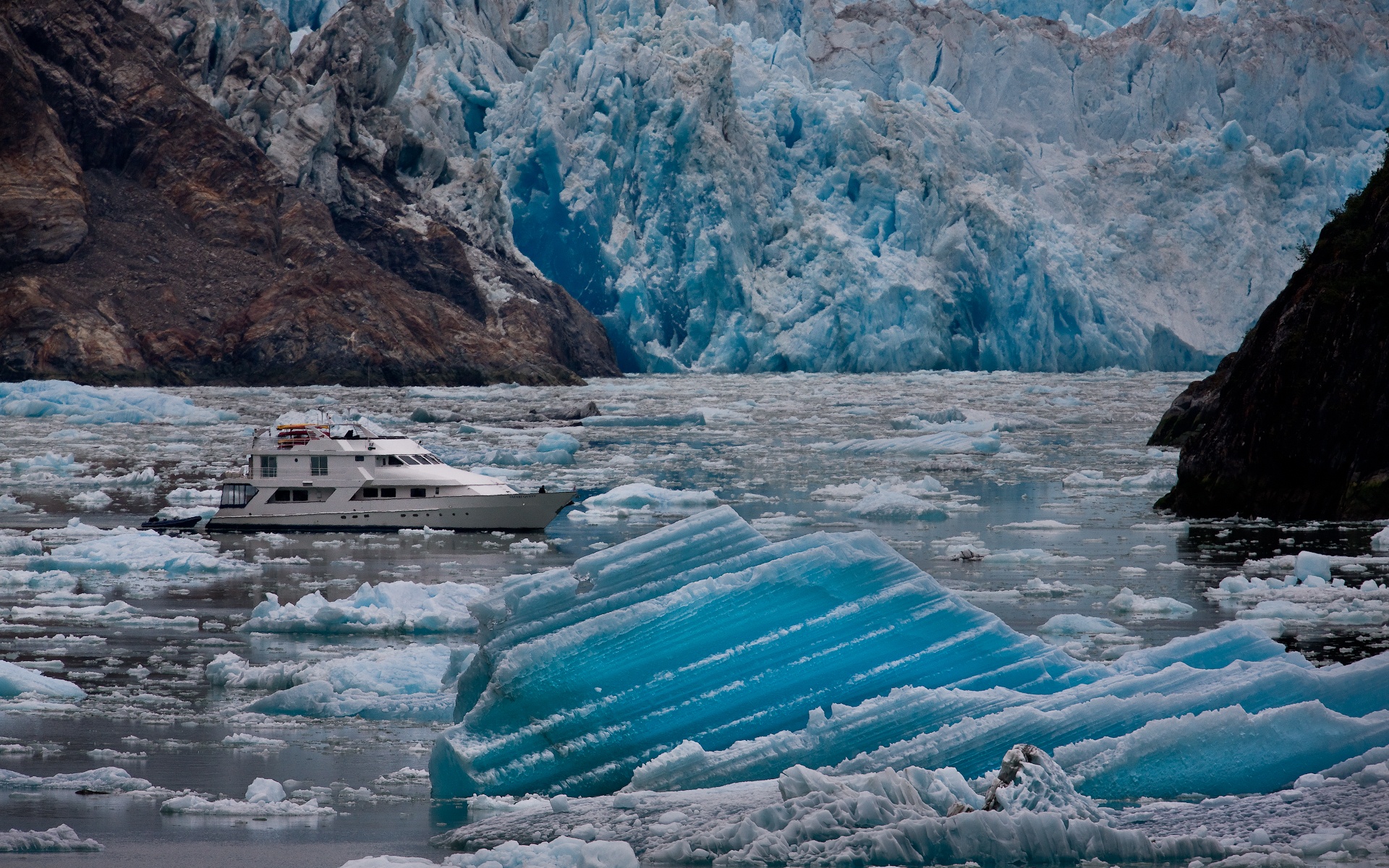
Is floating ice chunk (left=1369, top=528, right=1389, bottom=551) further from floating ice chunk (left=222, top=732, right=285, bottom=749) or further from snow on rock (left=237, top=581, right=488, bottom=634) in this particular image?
floating ice chunk (left=222, top=732, right=285, bottom=749)

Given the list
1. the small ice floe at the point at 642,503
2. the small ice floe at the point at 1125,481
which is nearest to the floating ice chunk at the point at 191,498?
the small ice floe at the point at 642,503

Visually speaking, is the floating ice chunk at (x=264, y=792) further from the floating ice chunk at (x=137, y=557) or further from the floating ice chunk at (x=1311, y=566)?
the floating ice chunk at (x=1311, y=566)

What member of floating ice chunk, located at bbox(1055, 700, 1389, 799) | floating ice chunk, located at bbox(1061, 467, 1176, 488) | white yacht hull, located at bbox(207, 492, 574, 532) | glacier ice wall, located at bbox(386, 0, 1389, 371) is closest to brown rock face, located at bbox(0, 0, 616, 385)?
glacier ice wall, located at bbox(386, 0, 1389, 371)

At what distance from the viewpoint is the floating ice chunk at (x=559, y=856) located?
201 inches

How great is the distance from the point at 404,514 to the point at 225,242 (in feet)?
165

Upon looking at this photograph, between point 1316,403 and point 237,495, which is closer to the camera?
point 1316,403

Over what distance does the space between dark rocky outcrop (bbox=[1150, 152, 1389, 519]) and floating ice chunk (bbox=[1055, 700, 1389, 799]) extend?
1206 centimetres

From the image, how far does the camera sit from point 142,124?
219ft

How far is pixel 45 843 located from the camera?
5.51m

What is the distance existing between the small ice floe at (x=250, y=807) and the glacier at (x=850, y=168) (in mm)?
63094

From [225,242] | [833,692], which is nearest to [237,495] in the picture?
[833,692]

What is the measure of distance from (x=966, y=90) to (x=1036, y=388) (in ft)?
127

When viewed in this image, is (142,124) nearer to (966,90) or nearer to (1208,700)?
(966,90)

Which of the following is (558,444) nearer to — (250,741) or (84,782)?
(250,741)
